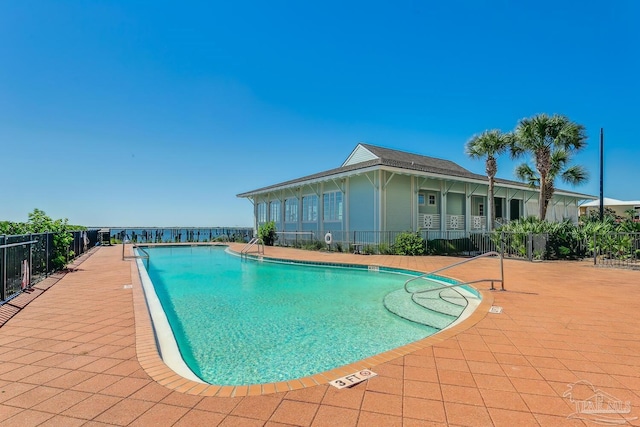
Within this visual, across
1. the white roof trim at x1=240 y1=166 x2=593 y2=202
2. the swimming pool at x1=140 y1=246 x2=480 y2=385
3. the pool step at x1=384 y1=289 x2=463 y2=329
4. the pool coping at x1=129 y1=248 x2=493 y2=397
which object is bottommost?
the swimming pool at x1=140 y1=246 x2=480 y2=385

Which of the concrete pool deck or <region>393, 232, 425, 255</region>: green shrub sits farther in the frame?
<region>393, 232, 425, 255</region>: green shrub

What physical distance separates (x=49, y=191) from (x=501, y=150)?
115 ft

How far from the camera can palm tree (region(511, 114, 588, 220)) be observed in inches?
587

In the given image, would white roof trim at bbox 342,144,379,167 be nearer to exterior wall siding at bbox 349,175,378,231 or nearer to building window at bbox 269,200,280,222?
exterior wall siding at bbox 349,175,378,231

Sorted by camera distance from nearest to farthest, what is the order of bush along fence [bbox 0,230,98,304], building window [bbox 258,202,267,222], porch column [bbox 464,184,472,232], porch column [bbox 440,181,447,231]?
1. bush along fence [bbox 0,230,98,304]
2. porch column [bbox 440,181,447,231]
3. porch column [bbox 464,184,472,232]
4. building window [bbox 258,202,267,222]

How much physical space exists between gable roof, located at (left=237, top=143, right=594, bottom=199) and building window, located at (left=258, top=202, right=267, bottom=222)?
52.9 inches

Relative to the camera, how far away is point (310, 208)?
20609 millimetres

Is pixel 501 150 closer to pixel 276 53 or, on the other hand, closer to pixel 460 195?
pixel 460 195

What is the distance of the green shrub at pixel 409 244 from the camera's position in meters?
14.5

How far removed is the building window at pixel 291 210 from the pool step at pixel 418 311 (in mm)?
15013

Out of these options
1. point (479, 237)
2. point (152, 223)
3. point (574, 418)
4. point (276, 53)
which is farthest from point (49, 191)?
point (574, 418)

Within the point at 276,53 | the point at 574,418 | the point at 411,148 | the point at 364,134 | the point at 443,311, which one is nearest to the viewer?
the point at 574,418

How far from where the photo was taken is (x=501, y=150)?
17.3 metres

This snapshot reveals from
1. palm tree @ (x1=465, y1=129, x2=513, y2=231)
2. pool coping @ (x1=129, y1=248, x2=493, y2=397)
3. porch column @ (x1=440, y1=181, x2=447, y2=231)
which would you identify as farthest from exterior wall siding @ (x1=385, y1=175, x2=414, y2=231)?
pool coping @ (x1=129, y1=248, x2=493, y2=397)
